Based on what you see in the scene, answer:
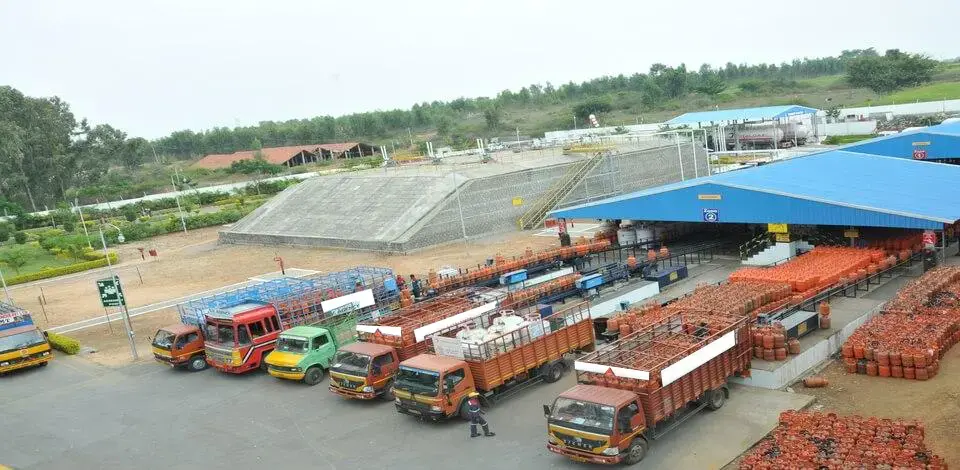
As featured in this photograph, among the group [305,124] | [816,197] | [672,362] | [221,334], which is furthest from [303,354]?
[305,124]

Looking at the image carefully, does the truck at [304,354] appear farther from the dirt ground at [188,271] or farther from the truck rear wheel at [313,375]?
the dirt ground at [188,271]

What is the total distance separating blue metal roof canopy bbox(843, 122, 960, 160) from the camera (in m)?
41.7

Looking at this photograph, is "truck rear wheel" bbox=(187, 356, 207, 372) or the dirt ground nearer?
"truck rear wheel" bbox=(187, 356, 207, 372)

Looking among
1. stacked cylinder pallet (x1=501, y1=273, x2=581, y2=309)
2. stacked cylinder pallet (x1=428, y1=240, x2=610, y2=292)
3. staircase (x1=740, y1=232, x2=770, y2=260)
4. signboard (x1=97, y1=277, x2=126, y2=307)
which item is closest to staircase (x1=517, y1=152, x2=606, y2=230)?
stacked cylinder pallet (x1=428, y1=240, x2=610, y2=292)

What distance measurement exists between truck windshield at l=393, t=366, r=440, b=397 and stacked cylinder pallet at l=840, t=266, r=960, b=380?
388 inches

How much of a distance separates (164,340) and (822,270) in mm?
21608

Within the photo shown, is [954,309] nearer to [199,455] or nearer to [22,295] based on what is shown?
[199,455]

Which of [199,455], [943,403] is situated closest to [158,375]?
[199,455]

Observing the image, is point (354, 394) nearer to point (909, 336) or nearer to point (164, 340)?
point (164, 340)

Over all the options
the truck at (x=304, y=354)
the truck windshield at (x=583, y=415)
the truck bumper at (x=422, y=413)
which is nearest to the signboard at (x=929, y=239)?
the truck windshield at (x=583, y=415)

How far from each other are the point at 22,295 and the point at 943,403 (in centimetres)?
4534

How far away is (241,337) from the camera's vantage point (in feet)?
70.4

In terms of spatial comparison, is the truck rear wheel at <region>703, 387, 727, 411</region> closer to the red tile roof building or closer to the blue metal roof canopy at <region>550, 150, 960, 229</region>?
the blue metal roof canopy at <region>550, 150, 960, 229</region>

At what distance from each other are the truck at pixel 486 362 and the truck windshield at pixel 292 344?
13.3 feet
